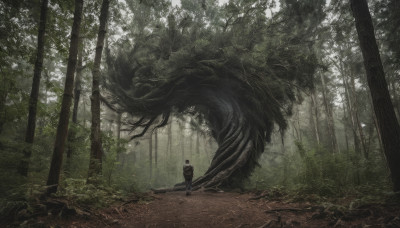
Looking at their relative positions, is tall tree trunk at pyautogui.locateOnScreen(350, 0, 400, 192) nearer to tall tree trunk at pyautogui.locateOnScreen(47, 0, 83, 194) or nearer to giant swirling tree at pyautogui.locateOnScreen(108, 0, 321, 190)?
giant swirling tree at pyautogui.locateOnScreen(108, 0, 321, 190)

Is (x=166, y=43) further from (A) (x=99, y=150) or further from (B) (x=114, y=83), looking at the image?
(A) (x=99, y=150)

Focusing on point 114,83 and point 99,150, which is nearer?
point 99,150

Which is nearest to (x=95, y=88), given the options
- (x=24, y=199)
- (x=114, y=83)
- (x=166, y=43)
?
(x=24, y=199)

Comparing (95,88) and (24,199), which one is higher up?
(95,88)

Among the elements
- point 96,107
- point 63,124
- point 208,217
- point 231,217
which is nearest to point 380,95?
point 231,217

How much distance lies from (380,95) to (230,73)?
7043 mm

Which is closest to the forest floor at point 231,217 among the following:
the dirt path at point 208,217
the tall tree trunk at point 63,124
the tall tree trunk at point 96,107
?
the dirt path at point 208,217

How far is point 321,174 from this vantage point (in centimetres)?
597

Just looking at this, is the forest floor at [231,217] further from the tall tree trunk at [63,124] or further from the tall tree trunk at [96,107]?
the tall tree trunk at [96,107]

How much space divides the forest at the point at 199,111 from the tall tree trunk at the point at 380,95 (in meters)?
0.02

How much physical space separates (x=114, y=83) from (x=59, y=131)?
8331mm

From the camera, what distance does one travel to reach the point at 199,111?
14.5 meters

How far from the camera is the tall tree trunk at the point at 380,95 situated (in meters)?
4.12

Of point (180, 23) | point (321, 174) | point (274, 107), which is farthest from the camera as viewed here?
point (180, 23)
